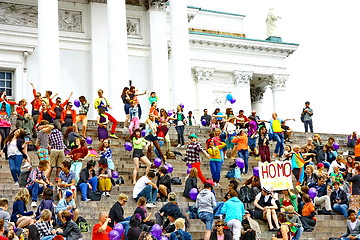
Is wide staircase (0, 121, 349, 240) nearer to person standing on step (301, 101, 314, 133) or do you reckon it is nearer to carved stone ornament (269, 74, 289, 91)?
person standing on step (301, 101, 314, 133)

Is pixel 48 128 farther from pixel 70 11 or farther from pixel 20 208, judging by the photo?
pixel 70 11

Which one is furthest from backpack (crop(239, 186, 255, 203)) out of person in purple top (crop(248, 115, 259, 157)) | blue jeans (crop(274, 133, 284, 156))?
blue jeans (crop(274, 133, 284, 156))

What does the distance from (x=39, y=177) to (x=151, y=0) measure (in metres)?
21.2

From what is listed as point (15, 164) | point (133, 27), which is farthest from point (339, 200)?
point (133, 27)

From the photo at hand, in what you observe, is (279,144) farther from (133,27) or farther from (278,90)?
(278,90)

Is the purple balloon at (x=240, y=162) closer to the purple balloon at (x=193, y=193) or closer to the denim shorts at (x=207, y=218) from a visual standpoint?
the purple balloon at (x=193, y=193)

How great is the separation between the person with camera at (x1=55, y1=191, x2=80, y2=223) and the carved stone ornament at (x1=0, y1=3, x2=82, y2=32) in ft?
65.4

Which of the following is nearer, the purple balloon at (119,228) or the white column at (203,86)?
the purple balloon at (119,228)

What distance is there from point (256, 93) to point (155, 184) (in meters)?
31.5

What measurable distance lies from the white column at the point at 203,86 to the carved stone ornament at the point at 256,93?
558 centimetres

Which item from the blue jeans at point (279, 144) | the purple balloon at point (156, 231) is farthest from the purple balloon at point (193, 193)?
the blue jeans at point (279, 144)

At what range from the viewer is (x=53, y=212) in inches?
629

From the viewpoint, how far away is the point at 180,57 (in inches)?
1324

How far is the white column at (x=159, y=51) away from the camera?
37.1 metres
